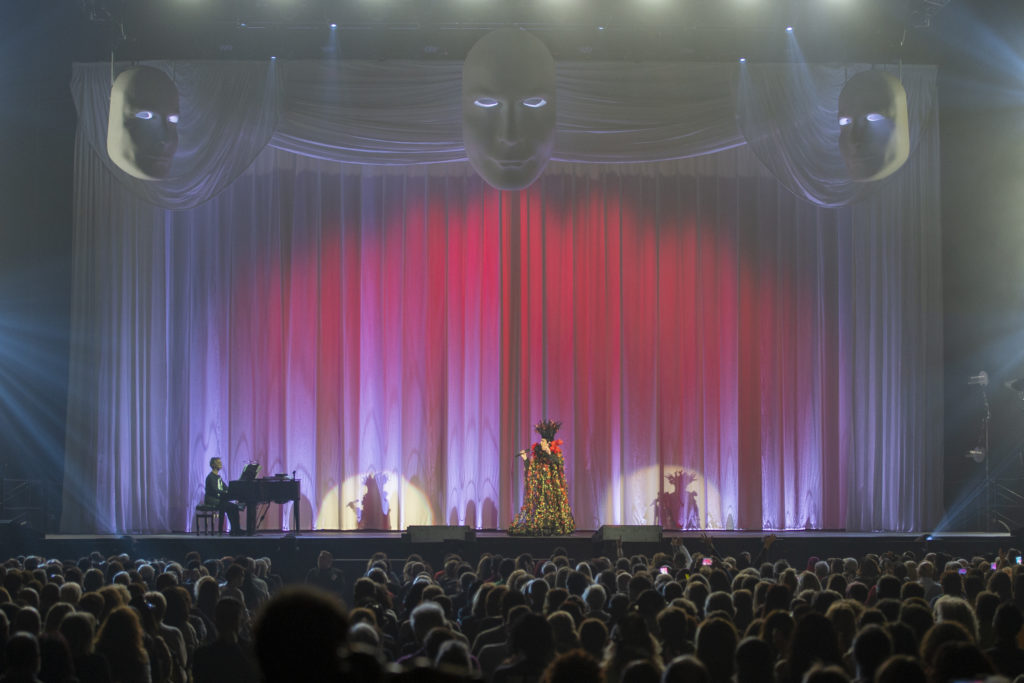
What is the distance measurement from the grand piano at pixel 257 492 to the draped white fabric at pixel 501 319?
2012mm

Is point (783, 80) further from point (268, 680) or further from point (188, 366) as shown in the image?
point (268, 680)

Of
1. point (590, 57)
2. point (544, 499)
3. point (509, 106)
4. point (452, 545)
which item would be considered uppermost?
point (590, 57)

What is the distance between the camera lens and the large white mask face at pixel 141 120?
1335cm

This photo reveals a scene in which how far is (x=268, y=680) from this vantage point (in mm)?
2141

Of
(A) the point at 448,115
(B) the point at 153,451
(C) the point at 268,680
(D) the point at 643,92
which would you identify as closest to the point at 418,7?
(A) the point at 448,115

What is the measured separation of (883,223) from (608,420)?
5435mm

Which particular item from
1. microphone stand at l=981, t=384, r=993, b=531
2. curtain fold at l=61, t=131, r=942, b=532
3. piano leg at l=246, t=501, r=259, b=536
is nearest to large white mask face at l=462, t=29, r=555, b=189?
curtain fold at l=61, t=131, r=942, b=532

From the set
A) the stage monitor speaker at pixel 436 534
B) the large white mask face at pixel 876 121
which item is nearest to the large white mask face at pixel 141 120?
the stage monitor speaker at pixel 436 534

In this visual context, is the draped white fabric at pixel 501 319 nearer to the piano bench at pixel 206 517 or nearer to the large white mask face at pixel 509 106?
the piano bench at pixel 206 517

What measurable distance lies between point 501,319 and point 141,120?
7.02 metres

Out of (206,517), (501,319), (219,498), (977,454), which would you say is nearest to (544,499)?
(501,319)

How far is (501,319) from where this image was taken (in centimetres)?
1869

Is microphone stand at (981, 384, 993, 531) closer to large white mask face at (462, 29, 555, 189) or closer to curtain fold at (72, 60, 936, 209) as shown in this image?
curtain fold at (72, 60, 936, 209)

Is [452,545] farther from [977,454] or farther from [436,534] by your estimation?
[977,454]
